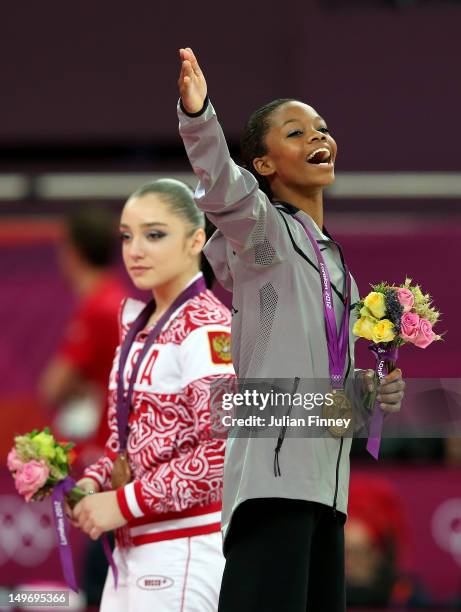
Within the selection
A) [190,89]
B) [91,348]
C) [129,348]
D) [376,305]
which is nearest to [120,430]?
[129,348]

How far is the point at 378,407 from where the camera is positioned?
8.64 ft

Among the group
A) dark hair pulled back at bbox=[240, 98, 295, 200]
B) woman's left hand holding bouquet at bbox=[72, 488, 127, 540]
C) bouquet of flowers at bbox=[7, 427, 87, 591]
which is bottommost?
woman's left hand holding bouquet at bbox=[72, 488, 127, 540]

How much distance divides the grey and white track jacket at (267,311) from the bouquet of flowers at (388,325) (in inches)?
2.6

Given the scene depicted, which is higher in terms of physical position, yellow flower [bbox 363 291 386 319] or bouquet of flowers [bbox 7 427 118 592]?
yellow flower [bbox 363 291 386 319]

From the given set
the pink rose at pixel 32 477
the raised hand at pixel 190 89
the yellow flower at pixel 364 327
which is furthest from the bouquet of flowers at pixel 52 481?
the raised hand at pixel 190 89

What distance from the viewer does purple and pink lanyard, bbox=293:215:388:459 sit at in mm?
2588

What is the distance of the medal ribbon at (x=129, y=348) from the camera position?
10.5ft

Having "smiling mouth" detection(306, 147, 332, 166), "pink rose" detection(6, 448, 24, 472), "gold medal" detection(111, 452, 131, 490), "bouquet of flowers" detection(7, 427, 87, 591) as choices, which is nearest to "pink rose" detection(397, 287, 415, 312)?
"smiling mouth" detection(306, 147, 332, 166)

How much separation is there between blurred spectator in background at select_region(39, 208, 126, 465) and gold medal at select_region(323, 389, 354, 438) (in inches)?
64.7

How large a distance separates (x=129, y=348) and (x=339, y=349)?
0.83 m

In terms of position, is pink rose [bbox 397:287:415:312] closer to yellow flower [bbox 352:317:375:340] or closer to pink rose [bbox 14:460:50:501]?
yellow flower [bbox 352:317:375:340]

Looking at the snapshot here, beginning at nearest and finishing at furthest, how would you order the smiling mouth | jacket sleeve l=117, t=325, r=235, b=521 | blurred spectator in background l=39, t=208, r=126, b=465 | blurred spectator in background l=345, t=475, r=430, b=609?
the smiling mouth < jacket sleeve l=117, t=325, r=235, b=521 < blurred spectator in background l=39, t=208, r=126, b=465 < blurred spectator in background l=345, t=475, r=430, b=609
